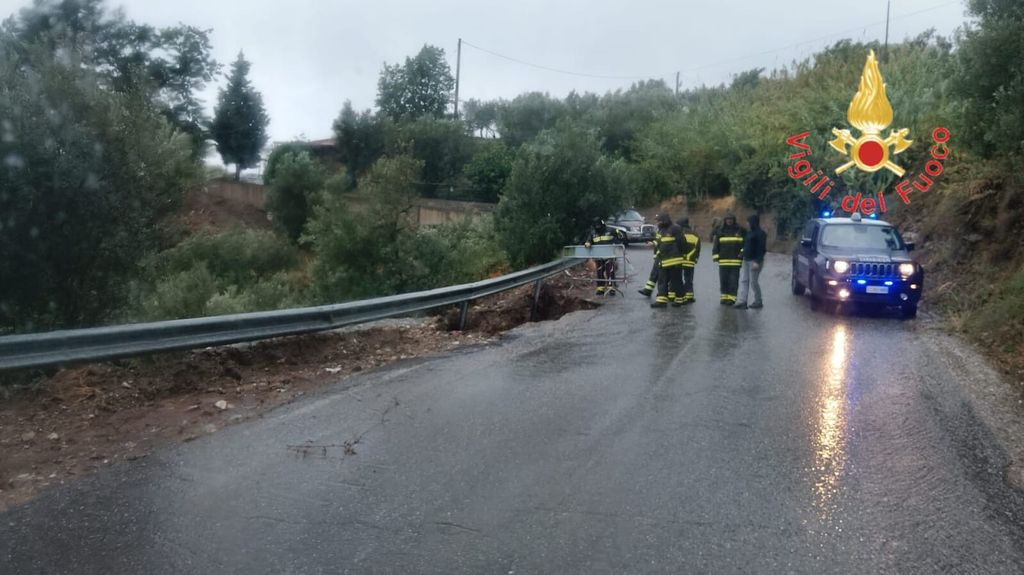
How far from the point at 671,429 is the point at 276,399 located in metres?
3.46

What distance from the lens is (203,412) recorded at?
7.70 meters

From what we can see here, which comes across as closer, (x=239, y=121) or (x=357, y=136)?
(x=357, y=136)

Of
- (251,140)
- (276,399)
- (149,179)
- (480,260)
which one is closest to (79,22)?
(480,260)

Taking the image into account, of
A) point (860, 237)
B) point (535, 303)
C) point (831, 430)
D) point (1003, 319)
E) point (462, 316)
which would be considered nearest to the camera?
point (831, 430)

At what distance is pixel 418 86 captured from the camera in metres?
62.1

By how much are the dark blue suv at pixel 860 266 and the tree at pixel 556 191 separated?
5421 mm

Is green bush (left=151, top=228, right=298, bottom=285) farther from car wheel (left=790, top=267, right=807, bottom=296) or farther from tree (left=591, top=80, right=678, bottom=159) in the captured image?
tree (left=591, top=80, right=678, bottom=159)

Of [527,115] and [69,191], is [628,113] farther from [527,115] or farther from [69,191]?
[69,191]

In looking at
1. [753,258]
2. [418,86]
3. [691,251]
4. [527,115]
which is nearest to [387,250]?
[691,251]

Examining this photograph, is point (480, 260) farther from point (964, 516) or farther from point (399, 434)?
point (964, 516)

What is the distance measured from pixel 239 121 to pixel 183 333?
4692 cm

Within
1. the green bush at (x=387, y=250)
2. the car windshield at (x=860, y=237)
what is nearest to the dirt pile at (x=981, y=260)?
the car windshield at (x=860, y=237)

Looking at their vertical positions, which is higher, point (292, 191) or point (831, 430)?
point (292, 191)

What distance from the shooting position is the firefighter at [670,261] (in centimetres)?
1606
